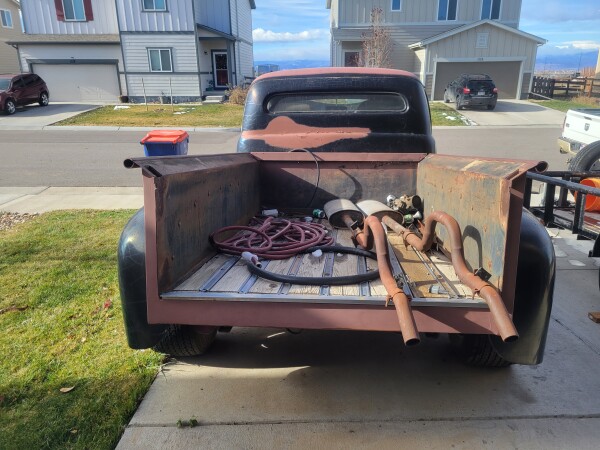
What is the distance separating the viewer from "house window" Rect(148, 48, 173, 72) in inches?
980

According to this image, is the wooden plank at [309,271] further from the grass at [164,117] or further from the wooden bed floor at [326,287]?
the grass at [164,117]

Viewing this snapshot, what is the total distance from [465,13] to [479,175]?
96.2 ft

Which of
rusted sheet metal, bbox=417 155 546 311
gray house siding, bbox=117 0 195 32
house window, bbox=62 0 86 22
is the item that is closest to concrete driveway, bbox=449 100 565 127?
gray house siding, bbox=117 0 195 32

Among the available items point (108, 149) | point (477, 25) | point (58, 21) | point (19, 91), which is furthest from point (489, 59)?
point (19, 91)

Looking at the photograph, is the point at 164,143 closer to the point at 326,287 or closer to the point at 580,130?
the point at 326,287

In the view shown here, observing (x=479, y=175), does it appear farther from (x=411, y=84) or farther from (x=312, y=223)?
(x=411, y=84)

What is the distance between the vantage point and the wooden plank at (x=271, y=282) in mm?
2329

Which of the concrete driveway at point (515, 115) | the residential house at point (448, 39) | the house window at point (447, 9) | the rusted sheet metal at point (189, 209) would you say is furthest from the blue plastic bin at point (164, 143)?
the house window at point (447, 9)

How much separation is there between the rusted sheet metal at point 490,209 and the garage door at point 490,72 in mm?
25759

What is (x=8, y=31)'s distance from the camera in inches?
1283

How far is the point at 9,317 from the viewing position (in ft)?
12.4

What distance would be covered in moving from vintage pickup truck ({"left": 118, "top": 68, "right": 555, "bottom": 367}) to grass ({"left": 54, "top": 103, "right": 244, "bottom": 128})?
1499 cm

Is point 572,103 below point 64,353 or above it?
above

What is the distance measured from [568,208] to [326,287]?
328cm
